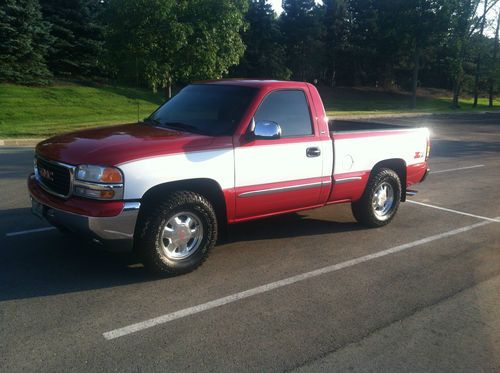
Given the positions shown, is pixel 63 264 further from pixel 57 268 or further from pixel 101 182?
pixel 101 182

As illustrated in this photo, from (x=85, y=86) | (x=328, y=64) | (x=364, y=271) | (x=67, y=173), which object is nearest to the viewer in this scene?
(x=67, y=173)

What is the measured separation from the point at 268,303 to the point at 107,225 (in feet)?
5.10

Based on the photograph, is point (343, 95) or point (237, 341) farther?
point (343, 95)

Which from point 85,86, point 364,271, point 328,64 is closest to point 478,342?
point 364,271

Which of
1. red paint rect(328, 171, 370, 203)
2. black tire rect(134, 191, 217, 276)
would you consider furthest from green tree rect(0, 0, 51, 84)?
black tire rect(134, 191, 217, 276)

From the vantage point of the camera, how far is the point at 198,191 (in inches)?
197

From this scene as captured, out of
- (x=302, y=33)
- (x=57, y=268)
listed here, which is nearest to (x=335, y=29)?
(x=302, y=33)

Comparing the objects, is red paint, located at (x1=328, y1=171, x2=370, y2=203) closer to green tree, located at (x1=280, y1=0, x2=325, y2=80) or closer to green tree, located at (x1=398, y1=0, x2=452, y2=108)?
green tree, located at (x1=398, y1=0, x2=452, y2=108)

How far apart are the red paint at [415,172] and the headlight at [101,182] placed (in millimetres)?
4352

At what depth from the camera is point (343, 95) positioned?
5212cm

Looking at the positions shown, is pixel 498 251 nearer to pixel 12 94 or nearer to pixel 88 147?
pixel 88 147

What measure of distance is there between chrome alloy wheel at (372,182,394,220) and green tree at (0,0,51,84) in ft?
94.7

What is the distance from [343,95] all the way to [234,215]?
160 ft

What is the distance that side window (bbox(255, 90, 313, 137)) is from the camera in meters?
5.53
